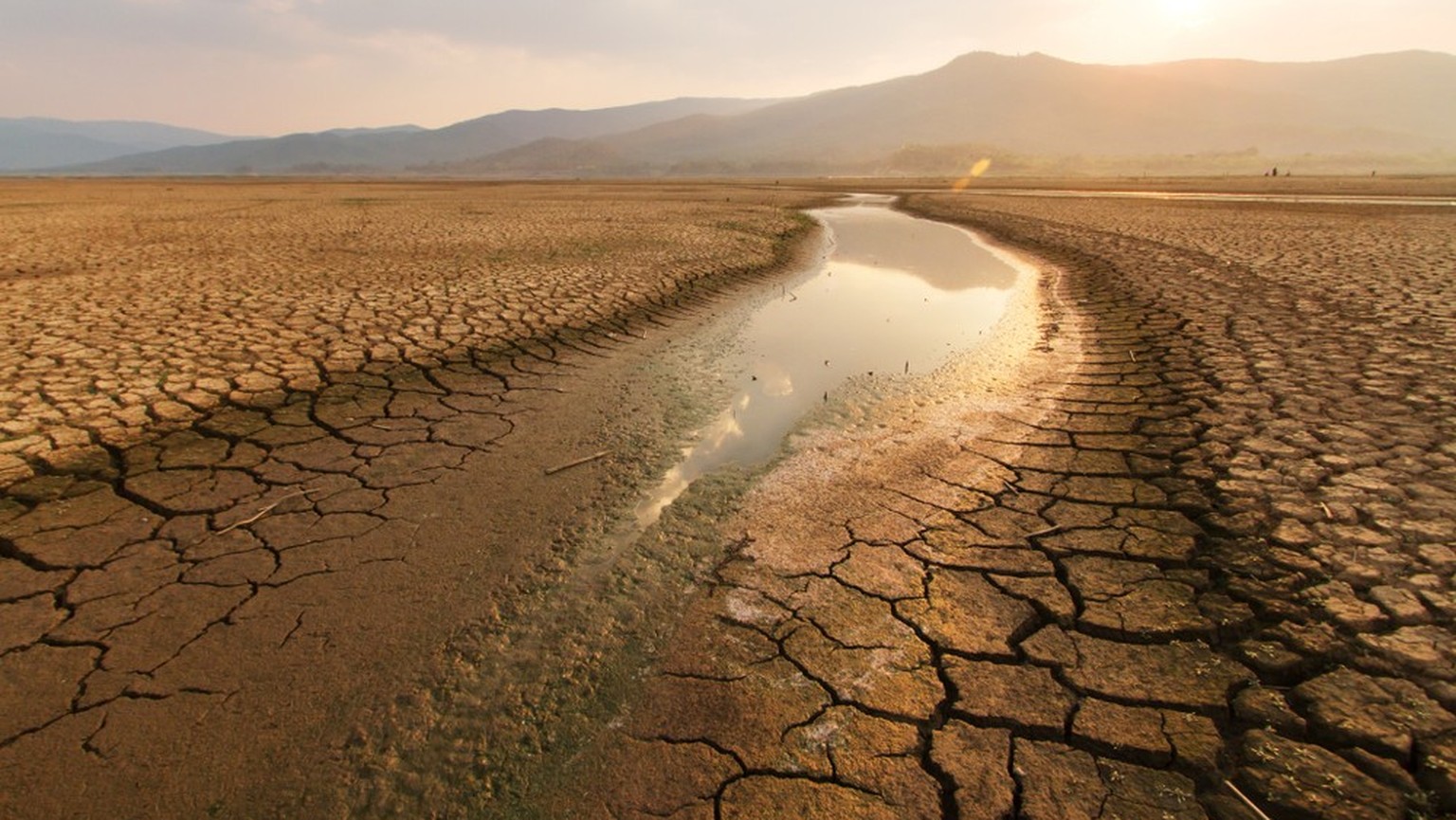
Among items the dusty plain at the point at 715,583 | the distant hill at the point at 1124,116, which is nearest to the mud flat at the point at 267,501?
the dusty plain at the point at 715,583

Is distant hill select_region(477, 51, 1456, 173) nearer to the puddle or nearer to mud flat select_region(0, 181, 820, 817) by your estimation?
the puddle

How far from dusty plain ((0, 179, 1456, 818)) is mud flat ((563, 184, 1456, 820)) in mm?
15

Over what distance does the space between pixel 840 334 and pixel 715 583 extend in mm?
4498

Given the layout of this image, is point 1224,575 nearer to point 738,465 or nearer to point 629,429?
point 738,465

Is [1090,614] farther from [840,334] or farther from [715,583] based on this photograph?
[840,334]

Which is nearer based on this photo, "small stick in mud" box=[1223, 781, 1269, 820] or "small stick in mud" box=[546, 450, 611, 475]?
"small stick in mud" box=[1223, 781, 1269, 820]

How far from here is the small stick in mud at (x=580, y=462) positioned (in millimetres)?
3613

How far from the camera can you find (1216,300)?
22.0 feet

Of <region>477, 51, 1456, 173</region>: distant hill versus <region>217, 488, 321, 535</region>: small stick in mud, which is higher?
<region>477, 51, 1456, 173</region>: distant hill

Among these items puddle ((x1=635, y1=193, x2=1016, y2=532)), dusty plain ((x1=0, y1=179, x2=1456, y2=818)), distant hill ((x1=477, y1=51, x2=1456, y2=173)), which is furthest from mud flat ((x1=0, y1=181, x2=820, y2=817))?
distant hill ((x1=477, y1=51, x2=1456, y2=173))

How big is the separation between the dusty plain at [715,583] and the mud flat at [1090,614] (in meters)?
0.01

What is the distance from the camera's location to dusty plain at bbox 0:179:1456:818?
5.70 ft

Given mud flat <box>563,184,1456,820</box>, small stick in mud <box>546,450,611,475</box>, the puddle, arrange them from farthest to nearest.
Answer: the puddle, small stick in mud <box>546,450,611,475</box>, mud flat <box>563,184,1456,820</box>

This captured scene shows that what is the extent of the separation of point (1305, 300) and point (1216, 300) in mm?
752
